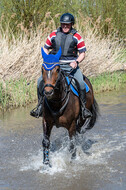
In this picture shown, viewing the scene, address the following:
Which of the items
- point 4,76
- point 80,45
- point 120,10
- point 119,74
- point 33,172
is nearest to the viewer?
point 33,172

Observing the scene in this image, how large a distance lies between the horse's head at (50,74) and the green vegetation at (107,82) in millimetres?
9417

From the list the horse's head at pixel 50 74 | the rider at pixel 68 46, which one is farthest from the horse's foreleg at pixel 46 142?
the horse's head at pixel 50 74

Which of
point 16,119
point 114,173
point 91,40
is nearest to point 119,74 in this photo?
point 91,40

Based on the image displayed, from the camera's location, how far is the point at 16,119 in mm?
10648

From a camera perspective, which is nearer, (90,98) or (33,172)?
(33,172)

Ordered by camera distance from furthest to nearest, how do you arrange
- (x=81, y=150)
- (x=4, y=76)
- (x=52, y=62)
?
(x=4, y=76), (x=81, y=150), (x=52, y=62)

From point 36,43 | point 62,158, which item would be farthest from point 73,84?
point 36,43

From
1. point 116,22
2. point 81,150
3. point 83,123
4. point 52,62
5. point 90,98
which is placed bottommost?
point 81,150

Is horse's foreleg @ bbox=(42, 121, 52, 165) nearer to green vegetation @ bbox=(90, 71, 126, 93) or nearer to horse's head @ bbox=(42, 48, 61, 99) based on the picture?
horse's head @ bbox=(42, 48, 61, 99)

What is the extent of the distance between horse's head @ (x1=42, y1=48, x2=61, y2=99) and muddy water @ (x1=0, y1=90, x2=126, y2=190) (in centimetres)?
141

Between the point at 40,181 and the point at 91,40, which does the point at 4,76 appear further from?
the point at 40,181

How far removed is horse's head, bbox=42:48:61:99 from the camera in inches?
214

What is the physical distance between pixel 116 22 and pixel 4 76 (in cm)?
1089

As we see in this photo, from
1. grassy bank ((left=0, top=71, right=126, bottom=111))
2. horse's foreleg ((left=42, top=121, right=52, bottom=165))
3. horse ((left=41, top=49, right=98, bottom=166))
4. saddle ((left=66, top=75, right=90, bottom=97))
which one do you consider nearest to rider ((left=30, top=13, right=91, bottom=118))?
saddle ((left=66, top=75, right=90, bottom=97))
